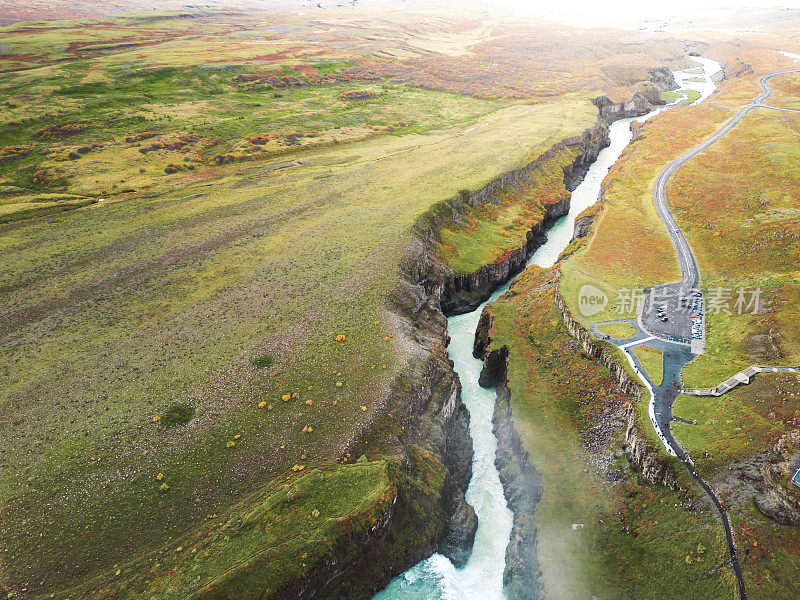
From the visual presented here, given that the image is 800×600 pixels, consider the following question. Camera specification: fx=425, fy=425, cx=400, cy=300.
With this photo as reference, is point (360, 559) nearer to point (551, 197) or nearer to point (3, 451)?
point (3, 451)

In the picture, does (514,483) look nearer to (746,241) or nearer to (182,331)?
(182,331)

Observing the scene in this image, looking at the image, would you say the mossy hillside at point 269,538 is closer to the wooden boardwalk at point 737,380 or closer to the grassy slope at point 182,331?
the grassy slope at point 182,331

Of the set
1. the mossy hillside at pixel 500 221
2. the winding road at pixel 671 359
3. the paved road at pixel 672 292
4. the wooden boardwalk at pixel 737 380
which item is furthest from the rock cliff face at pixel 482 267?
the wooden boardwalk at pixel 737 380

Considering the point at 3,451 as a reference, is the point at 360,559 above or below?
below

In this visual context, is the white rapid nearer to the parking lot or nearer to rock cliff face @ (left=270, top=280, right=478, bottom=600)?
rock cliff face @ (left=270, top=280, right=478, bottom=600)

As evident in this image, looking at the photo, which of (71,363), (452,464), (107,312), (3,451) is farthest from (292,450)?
(107,312)

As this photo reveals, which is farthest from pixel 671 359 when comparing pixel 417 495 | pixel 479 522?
pixel 417 495
